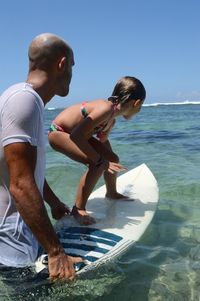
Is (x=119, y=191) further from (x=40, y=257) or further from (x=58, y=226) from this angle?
(x=40, y=257)

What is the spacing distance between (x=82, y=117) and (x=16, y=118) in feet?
6.17

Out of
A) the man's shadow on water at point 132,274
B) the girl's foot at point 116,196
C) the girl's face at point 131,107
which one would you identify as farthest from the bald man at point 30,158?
the girl's foot at point 116,196

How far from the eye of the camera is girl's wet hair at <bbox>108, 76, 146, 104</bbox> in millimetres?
3918

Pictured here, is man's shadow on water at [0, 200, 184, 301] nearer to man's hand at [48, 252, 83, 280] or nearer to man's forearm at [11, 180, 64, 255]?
man's hand at [48, 252, 83, 280]

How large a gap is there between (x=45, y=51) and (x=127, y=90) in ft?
5.51

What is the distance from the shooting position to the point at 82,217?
3.65m

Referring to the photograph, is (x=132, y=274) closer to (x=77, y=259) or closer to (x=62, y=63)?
(x=77, y=259)

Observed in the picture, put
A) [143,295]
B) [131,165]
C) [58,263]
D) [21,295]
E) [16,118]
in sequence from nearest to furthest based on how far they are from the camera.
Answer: [16,118] < [58,263] < [21,295] < [143,295] < [131,165]

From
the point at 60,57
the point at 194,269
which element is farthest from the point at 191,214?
the point at 60,57

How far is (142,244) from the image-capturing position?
12.8ft

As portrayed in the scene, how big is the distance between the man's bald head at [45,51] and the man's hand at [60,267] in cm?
105

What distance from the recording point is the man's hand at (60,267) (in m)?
2.24

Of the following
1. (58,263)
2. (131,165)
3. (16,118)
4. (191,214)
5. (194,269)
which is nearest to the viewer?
(16,118)

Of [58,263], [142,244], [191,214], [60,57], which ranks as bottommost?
[191,214]
